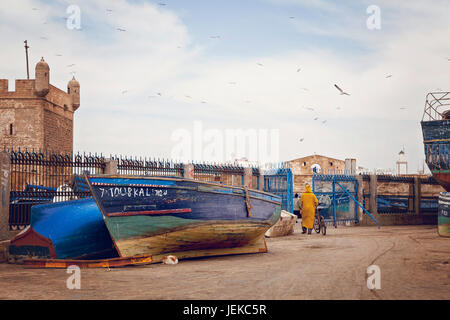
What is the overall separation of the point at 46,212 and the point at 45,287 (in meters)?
3.55

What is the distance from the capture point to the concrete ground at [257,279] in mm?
5621

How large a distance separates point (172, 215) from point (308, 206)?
26.7ft

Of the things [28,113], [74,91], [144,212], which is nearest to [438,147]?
[144,212]

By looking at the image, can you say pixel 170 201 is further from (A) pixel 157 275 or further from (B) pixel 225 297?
(B) pixel 225 297

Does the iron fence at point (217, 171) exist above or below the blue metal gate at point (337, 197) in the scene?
above

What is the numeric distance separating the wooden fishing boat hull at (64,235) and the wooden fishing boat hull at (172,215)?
132cm

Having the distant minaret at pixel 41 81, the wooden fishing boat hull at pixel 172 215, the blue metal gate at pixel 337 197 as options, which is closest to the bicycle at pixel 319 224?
the blue metal gate at pixel 337 197

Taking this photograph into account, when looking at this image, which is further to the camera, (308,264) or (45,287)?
(308,264)

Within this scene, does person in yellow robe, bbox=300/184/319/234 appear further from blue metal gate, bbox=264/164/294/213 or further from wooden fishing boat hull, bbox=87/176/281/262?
wooden fishing boat hull, bbox=87/176/281/262

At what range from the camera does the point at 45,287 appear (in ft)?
21.0

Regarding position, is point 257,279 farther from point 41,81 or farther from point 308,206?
point 41,81

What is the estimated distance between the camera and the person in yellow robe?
16.2 m

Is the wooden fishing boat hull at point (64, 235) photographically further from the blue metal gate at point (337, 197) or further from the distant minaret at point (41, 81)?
the distant minaret at point (41, 81)
